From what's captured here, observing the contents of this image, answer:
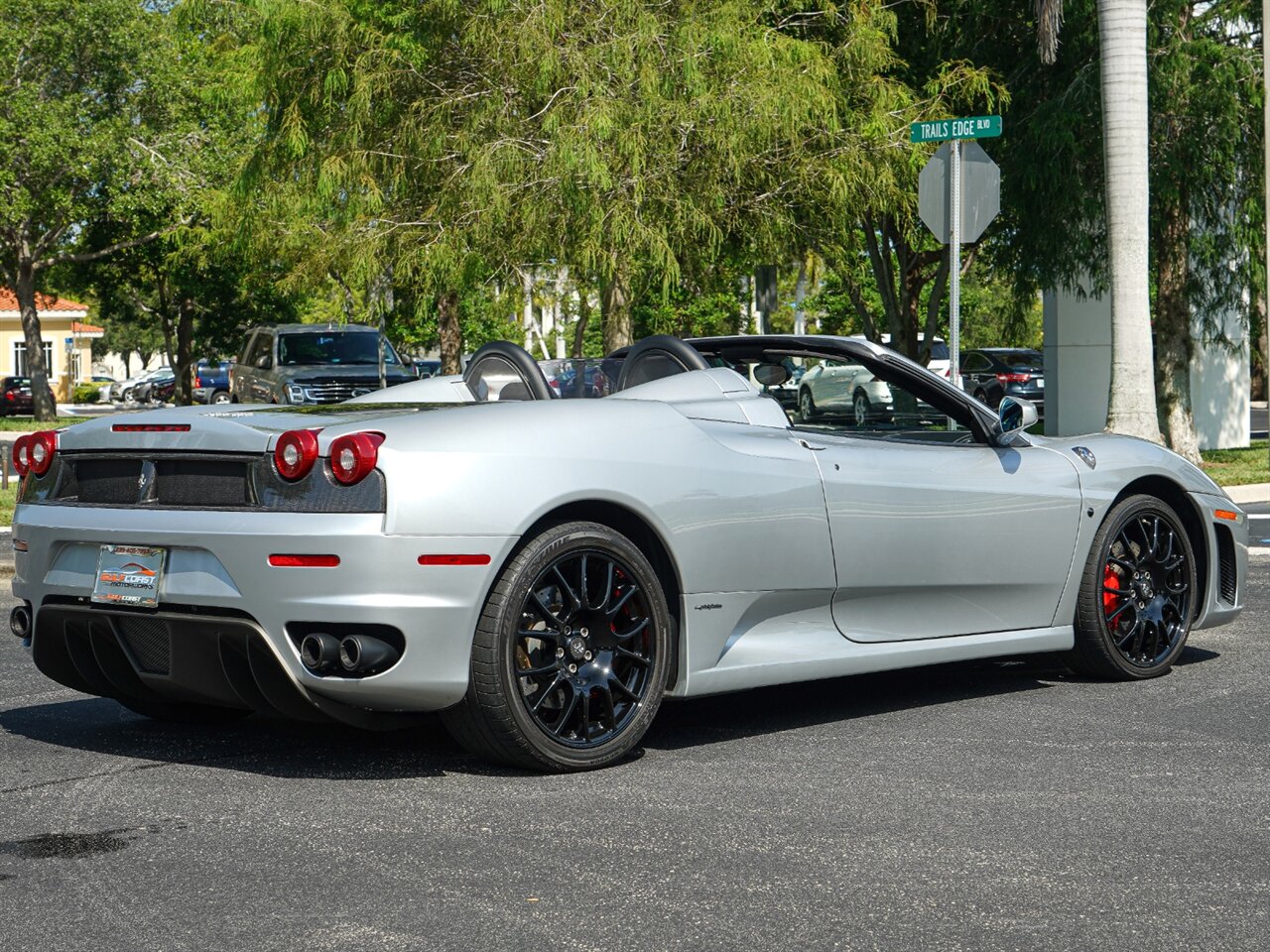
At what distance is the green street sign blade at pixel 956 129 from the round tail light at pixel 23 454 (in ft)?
27.4

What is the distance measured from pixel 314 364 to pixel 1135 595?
2371 cm

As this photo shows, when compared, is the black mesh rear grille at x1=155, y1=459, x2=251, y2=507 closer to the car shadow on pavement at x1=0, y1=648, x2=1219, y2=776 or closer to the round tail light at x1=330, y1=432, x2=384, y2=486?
the round tail light at x1=330, y1=432, x2=384, y2=486

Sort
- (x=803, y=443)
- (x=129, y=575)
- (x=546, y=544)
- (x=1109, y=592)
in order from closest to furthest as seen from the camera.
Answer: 1. (x=546, y=544)
2. (x=129, y=575)
3. (x=803, y=443)
4. (x=1109, y=592)

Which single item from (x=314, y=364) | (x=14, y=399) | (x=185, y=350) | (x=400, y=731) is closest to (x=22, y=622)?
(x=400, y=731)

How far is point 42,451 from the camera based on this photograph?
19.0 ft

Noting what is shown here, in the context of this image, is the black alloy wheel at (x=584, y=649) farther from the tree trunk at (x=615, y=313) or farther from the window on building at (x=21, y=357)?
the window on building at (x=21, y=357)

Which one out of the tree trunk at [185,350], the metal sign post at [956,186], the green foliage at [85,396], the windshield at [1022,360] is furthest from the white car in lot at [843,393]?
the green foliage at [85,396]

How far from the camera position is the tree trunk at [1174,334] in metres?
21.4

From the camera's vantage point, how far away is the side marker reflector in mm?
4953

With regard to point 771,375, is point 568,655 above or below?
below

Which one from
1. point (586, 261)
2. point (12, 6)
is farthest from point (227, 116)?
point (586, 261)

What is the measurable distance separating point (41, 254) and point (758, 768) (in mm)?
44058

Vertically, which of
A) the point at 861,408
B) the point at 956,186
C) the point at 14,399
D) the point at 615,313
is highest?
the point at 956,186

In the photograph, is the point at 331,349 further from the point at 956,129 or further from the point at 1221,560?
the point at 1221,560
